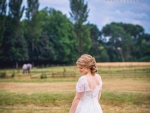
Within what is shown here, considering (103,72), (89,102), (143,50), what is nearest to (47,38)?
(143,50)

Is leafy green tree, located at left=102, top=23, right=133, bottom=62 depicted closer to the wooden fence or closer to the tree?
the tree

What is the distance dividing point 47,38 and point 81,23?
888 centimetres

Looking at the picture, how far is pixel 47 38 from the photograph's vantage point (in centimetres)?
6244

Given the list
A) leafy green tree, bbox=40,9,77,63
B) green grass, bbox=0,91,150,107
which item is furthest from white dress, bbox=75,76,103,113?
leafy green tree, bbox=40,9,77,63

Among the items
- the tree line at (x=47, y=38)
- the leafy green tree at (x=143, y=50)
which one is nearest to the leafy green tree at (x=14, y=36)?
the tree line at (x=47, y=38)

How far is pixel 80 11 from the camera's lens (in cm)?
6097

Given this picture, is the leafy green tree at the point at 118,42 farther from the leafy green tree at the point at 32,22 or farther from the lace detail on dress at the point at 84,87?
the lace detail on dress at the point at 84,87

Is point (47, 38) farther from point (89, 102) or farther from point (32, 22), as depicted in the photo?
point (89, 102)

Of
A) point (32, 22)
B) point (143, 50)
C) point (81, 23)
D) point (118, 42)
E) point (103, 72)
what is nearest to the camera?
point (103, 72)

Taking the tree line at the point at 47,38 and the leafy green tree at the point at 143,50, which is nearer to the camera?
the tree line at the point at 47,38

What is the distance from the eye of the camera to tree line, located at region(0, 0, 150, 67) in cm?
5234

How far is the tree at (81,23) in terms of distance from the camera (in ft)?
197

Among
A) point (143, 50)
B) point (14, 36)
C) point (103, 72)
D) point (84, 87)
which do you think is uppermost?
point (14, 36)

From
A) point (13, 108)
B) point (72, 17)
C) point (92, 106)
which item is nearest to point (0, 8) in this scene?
point (72, 17)
